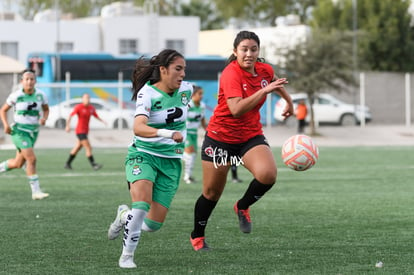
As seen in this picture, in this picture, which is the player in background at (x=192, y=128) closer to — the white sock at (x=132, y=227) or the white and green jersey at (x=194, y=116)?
the white and green jersey at (x=194, y=116)

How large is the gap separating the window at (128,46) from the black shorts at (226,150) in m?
43.4

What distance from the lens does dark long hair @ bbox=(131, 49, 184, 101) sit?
8.02 meters

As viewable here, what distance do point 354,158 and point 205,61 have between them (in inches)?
753

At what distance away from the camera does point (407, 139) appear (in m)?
38.2

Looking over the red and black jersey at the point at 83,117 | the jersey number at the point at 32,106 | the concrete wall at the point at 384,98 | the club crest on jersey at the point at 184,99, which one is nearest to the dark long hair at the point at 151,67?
the club crest on jersey at the point at 184,99

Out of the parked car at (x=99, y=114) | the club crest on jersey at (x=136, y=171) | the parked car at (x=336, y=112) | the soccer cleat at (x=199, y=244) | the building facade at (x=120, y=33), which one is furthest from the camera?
the building facade at (x=120, y=33)

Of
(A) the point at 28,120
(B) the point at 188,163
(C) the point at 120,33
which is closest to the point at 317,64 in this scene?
(C) the point at 120,33

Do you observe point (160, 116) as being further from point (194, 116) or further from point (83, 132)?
point (83, 132)

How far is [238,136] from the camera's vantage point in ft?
28.6

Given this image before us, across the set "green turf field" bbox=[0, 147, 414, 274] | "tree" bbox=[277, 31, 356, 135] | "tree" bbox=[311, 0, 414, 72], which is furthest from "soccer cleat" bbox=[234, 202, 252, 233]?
"tree" bbox=[311, 0, 414, 72]

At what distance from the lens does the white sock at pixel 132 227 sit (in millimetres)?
7688

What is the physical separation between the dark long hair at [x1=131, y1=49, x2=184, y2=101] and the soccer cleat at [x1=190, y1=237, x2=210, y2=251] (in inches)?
63.9

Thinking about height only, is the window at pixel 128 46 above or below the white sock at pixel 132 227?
above

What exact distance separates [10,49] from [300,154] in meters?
42.6
